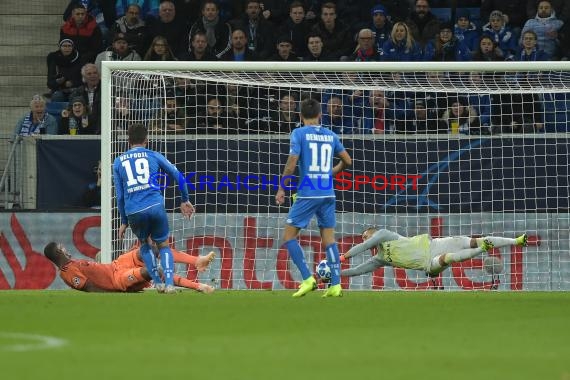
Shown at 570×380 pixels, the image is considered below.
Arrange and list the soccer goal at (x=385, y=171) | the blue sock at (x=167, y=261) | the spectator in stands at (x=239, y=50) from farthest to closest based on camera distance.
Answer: the spectator in stands at (x=239, y=50) → the soccer goal at (x=385, y=171) → the blue sock at (x=167, y=261)

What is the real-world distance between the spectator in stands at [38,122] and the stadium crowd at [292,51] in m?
0.01

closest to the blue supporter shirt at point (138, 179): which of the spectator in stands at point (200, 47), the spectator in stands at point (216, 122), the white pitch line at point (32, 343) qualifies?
the spectator in stands at point (216, 122)

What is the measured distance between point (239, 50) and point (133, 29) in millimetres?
1969

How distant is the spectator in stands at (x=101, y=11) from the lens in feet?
70.1

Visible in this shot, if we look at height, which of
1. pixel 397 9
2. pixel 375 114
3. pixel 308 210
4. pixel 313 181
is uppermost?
pixel 397 9

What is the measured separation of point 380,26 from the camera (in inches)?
787

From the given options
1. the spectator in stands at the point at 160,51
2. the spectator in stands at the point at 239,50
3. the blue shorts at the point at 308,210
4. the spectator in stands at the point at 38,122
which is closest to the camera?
the blue shorts at the point at 308,210

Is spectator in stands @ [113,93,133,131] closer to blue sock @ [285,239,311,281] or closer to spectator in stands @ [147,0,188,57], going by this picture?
spectator in stands @ [147,0,188,57]

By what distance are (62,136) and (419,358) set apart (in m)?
11.4

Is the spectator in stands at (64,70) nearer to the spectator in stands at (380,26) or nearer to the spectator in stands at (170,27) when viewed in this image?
the spectator in stands at (170,27)

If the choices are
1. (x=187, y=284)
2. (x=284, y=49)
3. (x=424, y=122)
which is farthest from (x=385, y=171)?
A: (x=187, y=284)

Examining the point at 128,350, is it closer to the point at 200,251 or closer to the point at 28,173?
the point at 200,251

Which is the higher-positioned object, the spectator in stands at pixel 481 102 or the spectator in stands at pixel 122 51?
the spectator in stands at pixel 122 51

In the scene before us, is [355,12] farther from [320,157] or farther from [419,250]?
[320,157]
